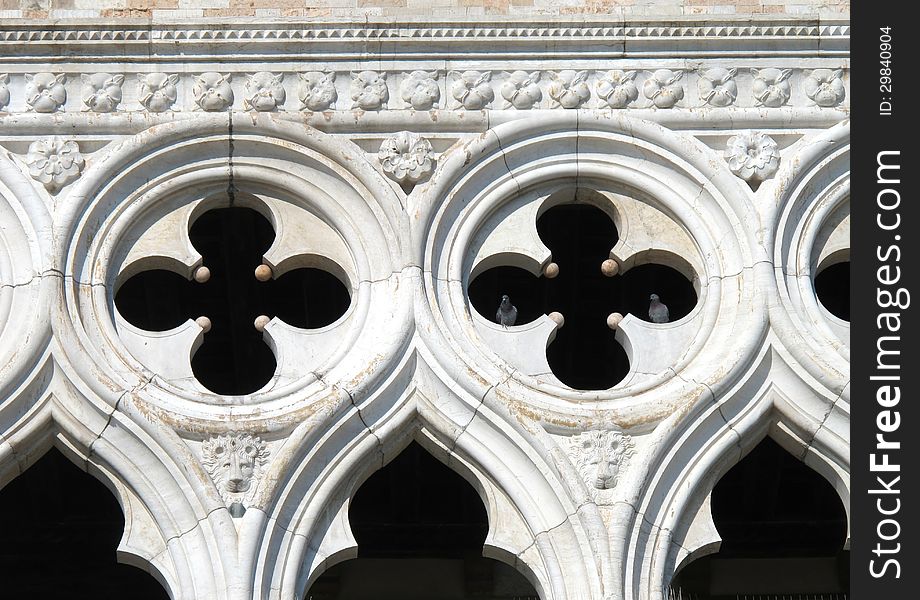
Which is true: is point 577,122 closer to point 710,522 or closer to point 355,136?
point 355,136

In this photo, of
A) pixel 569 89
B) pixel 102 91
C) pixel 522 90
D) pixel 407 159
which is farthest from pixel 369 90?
pixel 102 91

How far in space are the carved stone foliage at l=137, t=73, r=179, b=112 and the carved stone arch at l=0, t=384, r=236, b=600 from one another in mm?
1828

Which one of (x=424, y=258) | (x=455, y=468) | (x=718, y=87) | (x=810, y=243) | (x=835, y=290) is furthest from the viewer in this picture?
(x=835, y=290)

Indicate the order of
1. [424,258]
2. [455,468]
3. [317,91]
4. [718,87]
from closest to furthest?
[455,468]
[424,258]
[317,91]
[718,87]

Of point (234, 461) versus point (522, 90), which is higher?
point (522, 90)

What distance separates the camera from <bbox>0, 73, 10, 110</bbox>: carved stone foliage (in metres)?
14.0

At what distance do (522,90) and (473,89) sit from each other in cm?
29

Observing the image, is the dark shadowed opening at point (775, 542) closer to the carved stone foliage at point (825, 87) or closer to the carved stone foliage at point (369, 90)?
the carved stone foliage at point (825, 87)

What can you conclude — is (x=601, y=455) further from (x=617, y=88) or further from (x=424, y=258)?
(x=617, y=88)

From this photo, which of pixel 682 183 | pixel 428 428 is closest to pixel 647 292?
pixel 682 183

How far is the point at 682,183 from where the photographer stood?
14.0 meters

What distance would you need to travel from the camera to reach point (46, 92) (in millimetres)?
14062

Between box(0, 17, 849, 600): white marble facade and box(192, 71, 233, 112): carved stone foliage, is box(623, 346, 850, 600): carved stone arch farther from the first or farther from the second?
box(192, 71, 233, 112): carved stone foliage

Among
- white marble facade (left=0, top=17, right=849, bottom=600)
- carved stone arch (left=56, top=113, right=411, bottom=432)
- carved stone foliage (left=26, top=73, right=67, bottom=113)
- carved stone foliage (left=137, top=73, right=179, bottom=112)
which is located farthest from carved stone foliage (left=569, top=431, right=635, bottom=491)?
carved stone foliage (left=26, top=73, right=67, bottom=113)
